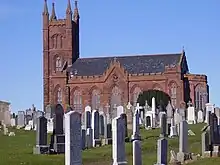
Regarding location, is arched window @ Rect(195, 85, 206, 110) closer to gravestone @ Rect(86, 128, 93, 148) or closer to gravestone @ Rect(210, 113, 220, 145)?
gravestone @ Rect(86, 128, 93, 148)

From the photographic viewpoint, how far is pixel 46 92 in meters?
99.6

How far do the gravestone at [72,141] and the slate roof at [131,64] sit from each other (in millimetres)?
77481

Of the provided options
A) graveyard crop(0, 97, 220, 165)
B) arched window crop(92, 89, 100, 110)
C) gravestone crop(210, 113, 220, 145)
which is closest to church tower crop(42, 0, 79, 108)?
arched window crop(92, 89, 100, 110)

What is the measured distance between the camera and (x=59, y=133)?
2562 cm

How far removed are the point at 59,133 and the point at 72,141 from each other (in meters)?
11.6

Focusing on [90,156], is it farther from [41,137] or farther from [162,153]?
[162,153]

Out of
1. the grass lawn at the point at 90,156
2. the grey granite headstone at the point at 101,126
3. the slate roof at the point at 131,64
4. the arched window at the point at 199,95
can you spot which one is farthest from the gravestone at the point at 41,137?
the slate roof at the point at 131,64

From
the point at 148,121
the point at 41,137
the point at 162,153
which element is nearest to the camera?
the point at 162,153

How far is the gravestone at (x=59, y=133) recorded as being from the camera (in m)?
25.1

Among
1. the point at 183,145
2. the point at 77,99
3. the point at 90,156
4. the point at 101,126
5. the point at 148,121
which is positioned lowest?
the point at 90,156

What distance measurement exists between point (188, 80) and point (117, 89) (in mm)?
11255

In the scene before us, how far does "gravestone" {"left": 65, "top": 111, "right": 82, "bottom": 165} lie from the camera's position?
14.1 metres

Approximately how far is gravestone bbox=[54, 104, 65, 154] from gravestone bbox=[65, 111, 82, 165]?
1076cm

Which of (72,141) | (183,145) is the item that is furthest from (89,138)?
(72,141)
